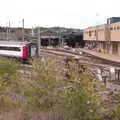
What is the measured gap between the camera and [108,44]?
76312 millimetres

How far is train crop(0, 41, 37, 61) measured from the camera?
1737 inches

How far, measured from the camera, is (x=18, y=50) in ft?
147

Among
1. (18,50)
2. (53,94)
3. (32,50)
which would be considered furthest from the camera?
(32,50)

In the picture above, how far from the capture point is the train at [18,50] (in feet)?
145

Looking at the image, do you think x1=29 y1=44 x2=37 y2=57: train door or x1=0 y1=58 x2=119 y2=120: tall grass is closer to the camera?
x1=0 y1=58 x2=119 y2=120: tall grass

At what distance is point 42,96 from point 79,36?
4066 inches

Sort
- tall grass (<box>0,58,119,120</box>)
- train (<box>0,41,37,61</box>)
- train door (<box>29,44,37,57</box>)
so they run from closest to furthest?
1. tall grass (<box>0,58,119,120</box>)
2. train (<box>0,41,37,61</box>)
3. train door (<box>29,44,37,57</box>)

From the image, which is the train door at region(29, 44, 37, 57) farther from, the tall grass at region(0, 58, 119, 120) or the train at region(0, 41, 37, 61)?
the tall grass at region(0, 58, 119, 120)

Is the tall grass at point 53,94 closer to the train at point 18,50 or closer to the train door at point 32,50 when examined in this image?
the train at point 18,50

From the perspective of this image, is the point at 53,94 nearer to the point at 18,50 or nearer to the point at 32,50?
the point at 18,50

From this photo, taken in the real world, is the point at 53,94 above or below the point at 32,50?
above

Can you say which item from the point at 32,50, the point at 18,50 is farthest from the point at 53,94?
the point at 32,50

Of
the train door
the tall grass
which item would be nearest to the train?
the train door

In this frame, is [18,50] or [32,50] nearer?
[18,50]
